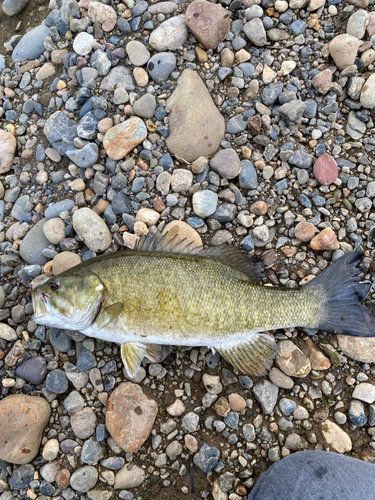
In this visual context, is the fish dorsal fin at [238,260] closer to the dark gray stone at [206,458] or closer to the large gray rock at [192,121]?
the large gray rock at [192,121]

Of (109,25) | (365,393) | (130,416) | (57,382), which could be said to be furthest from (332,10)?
(57,382)

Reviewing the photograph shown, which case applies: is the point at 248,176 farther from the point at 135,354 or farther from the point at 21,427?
the point at 21,427

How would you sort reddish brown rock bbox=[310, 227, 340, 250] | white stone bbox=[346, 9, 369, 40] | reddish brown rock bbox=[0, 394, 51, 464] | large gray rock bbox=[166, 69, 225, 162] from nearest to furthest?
reddish brown rock bbox=[0, 394, 51, 464] → reddish brown rock bbox=[310, 227, 340, 250] → large gray rock bbox=[166, 69, 225, 162] → white stone bbox=[346, 9, 369, 40]

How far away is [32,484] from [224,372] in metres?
2.16

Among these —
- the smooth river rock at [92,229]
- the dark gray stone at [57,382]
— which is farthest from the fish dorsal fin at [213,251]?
the dark gray stone at [57,382]

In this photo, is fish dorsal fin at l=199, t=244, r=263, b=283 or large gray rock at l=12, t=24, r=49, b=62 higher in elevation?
large gray rock at l=12, t=24, r=49, b=62

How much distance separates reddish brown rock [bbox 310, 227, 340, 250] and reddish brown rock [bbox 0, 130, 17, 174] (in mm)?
3653

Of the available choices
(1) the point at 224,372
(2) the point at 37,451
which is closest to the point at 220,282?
(1) the point at 224,372

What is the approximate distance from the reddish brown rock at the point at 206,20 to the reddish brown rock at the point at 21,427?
170 inches

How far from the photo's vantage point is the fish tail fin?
342 centimetres

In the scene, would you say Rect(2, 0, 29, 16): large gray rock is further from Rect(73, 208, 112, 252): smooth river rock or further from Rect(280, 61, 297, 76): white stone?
Rect(280, 61, 297, 76): white stone

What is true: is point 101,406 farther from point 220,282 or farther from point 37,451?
point 220,282

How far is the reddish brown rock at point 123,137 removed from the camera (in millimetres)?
3844

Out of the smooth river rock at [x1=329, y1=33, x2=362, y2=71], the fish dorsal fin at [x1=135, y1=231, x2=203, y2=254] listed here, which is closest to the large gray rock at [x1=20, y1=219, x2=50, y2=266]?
the fish dorsal fin at [x1=135, y1=231, x2=203, y2=254]
